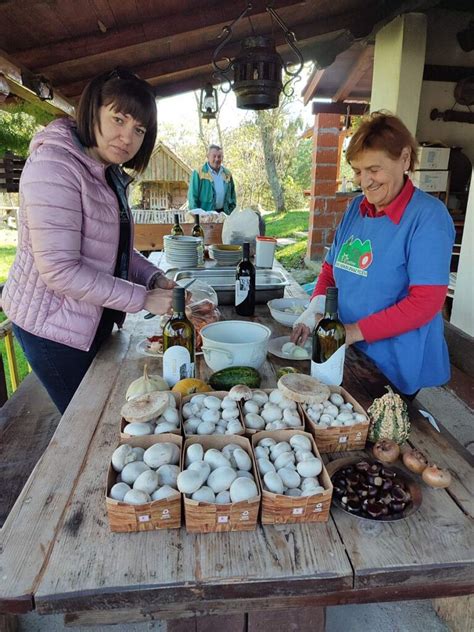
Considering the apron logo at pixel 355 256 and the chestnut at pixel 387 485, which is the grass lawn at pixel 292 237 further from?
the chestnut at pixel 387 485

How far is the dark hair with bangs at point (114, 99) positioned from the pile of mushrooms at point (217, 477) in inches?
47.4

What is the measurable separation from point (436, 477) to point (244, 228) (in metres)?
2.66

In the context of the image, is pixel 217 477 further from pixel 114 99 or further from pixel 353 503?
pixel 114 99

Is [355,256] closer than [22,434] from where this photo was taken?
Yes

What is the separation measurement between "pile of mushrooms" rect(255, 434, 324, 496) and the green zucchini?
35 centimetres

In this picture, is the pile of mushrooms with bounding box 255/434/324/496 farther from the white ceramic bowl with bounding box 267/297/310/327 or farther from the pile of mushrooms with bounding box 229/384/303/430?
the white ceramic bowl with bounding box 267/297/310/327

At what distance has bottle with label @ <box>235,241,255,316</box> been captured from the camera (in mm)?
2105

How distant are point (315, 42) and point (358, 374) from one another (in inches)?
185

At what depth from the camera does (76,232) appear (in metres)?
1.45

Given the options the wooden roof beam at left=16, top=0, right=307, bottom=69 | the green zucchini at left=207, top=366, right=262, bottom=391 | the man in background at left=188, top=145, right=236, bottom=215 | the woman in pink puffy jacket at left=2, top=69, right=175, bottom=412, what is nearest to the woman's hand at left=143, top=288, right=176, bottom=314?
the woman in pink puffy jacket at left=2, top=69, right=175, bottom=412

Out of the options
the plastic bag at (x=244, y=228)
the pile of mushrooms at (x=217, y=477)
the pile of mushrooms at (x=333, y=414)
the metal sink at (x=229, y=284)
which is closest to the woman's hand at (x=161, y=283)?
the metal sink at (x=229, y=284)

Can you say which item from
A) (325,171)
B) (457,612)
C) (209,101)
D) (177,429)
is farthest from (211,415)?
(325,171)

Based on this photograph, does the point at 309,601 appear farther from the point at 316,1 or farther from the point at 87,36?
the point at 316,1

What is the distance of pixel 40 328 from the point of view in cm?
158
